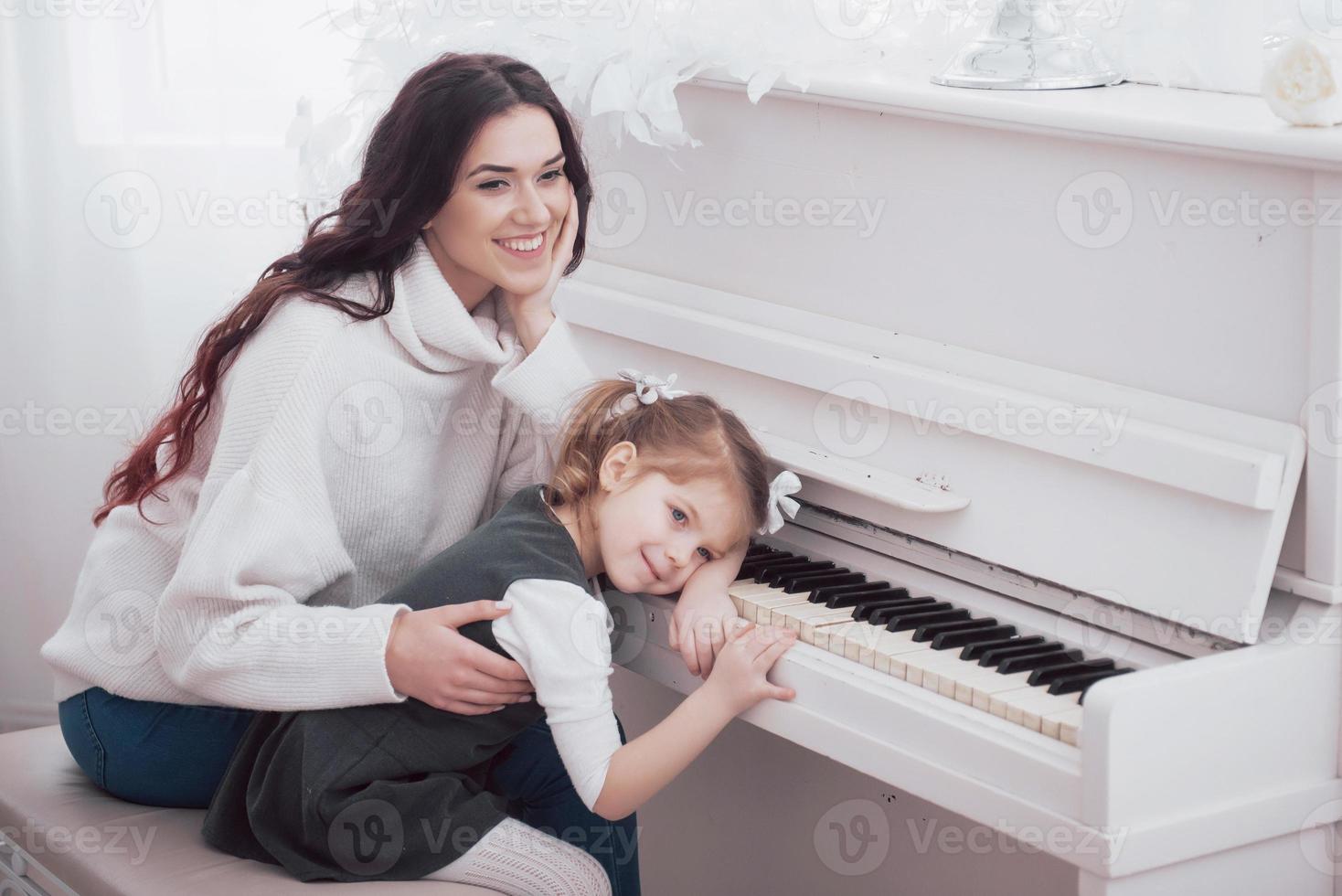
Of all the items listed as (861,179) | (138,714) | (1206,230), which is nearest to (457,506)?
(138,714)

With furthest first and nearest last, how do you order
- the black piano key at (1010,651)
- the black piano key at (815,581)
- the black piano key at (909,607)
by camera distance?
the black piano key at (815,581) < the black piano key at (909,607) < the black piano key at (1010,651)

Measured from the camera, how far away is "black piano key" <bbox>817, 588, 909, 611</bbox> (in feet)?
4.84

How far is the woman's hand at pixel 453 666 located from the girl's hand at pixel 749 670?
0.62ft

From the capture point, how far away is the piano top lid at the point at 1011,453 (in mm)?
1254

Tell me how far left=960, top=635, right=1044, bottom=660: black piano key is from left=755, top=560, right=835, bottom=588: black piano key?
0.25 meters

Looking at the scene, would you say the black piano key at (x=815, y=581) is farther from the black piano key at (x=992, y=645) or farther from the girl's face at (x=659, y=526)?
the black piano key at (x=992, y=645)

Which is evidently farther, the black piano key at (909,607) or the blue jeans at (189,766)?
the blue jeans at (189,766)

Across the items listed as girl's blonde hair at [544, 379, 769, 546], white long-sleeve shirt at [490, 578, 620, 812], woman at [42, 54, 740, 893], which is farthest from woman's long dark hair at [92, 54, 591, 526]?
white long-sleeve shirt at [490, 578, 620, 812]

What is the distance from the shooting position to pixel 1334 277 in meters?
1.19

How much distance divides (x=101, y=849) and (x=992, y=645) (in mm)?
858

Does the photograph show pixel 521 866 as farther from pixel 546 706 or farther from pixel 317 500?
pixel 317 500

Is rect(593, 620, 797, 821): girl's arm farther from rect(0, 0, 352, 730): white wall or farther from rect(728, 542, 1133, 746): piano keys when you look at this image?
rect(0, 0, 352, 730): white wall

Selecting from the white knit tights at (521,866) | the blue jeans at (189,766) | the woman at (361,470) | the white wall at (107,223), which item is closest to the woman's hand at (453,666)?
the woman at (361,470)

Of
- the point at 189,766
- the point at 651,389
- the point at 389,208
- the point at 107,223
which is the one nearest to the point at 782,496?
the point at 651,389
